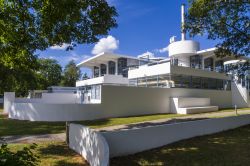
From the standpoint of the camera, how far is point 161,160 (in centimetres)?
764

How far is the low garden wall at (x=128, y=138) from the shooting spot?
7.04 m

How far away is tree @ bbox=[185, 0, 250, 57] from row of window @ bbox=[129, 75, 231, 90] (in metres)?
8.84

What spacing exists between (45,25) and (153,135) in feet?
17.7

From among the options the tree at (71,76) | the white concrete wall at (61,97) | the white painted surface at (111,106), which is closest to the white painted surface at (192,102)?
the white painted surface at (111,106)

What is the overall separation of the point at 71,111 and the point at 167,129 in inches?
355

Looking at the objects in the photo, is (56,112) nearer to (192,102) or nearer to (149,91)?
(149,91)

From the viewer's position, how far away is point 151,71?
25.8 m

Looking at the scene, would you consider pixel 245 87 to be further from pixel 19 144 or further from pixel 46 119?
pixel 19 144

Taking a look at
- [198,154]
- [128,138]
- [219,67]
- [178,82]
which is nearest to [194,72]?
[178,82]

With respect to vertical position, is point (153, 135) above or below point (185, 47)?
below

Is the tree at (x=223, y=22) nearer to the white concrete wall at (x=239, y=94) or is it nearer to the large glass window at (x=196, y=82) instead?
the large glass window at (x=196, y=82)

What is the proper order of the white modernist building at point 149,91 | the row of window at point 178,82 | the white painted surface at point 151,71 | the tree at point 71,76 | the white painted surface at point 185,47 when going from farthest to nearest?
the tree at point 71,76, the white painted surface at point 185,47, the row of window at point 178,82, the white painted surface at point 151,71, the white modernist building at point 149,91

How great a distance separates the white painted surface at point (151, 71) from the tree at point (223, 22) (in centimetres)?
812

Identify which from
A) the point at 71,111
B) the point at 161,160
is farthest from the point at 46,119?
the point at 161,160
